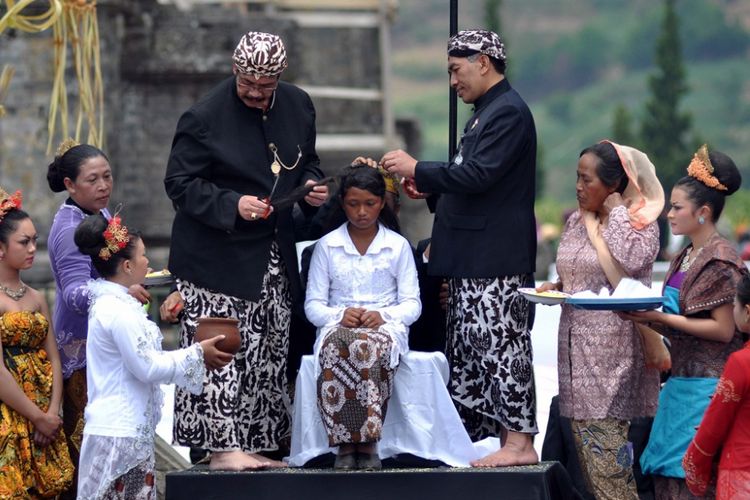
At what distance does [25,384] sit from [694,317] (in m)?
2.99

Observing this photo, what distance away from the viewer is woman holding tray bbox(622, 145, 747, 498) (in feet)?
21.7

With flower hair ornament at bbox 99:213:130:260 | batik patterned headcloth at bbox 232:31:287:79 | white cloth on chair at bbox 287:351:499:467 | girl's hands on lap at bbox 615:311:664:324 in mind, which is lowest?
white cloth on chair at bbox 287:351:499:467

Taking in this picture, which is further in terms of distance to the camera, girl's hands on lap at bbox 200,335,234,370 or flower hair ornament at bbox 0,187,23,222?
flower hair ornament at bbox 0,187,23,222

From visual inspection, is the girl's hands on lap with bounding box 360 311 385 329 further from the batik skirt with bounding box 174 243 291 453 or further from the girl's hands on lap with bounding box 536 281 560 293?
the girl's hands on lap with bounding box 536 281 560 293

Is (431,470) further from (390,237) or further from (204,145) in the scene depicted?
(204,145)

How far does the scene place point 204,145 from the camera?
7.10 meters

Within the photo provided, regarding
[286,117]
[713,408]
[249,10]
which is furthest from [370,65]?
[713,408]

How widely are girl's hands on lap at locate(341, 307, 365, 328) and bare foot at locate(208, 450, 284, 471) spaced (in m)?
0.74

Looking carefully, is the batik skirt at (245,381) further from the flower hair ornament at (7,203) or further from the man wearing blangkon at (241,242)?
the flower hair ornament at (7,203)

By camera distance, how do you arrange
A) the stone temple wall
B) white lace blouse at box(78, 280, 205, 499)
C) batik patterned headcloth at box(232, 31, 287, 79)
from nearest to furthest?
1. white lace blouse at box(78, 280, 205, 499)
2. batik patterned headcloth at box(232, 31, 287, 79)
3. the stone temple wall

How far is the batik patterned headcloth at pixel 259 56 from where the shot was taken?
22.7ft

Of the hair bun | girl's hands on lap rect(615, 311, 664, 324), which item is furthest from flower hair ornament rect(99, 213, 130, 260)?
the hair bun

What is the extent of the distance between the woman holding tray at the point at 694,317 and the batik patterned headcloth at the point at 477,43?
3.53ft

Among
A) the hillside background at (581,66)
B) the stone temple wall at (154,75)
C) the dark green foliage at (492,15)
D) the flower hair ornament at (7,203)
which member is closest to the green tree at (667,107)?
the dark green foliage at (492,15)
